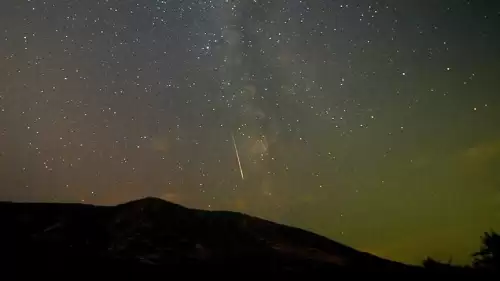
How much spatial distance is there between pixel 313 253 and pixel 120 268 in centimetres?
535

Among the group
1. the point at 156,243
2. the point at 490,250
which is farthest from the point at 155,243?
the point at 490,250

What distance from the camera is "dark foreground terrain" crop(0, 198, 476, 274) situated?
9.23 m

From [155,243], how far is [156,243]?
0.03 meters

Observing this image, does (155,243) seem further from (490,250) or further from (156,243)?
(490,250)

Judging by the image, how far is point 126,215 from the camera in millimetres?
12797

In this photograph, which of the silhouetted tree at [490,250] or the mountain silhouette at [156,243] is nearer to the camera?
the mountain silhouette at [156,243]

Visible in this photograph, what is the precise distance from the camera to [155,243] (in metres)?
11.4

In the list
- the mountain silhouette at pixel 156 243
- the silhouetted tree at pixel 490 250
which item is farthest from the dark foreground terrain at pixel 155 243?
the silhouetted tree at pixel 490 250

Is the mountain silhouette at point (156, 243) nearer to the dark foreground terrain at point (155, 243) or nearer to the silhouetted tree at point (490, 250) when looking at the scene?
the dark foreground terrain at point (155, 243)

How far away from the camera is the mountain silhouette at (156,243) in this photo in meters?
9.30

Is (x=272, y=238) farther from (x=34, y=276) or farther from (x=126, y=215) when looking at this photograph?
(x=34, y=276)


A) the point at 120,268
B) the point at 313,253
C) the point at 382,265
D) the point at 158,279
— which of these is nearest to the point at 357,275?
the point at 382,265

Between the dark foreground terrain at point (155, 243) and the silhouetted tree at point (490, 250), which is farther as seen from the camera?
the silhouetted tree at point (490, 250)

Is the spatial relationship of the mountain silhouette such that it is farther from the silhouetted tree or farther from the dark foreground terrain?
the silhouetted tree
